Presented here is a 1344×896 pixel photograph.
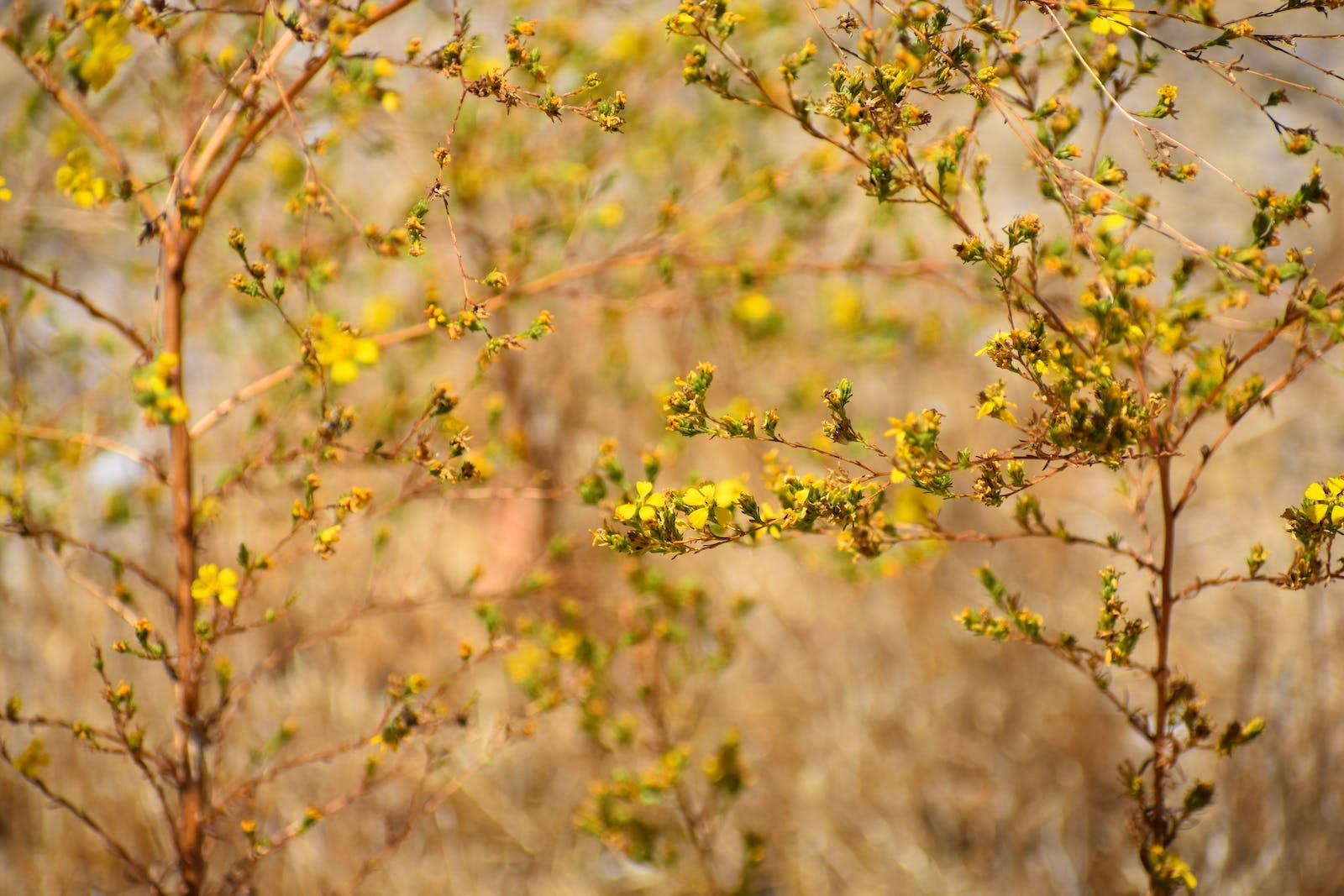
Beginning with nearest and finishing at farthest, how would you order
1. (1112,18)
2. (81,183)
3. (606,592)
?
(1112,18), (81,183), (606,592)

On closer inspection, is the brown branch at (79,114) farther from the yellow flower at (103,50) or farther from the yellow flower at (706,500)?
the yellow flower at (706,500)

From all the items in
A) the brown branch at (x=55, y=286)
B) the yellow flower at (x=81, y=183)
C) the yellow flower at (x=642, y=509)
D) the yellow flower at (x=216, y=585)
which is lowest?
the yellow flower at (x=642, y=509)

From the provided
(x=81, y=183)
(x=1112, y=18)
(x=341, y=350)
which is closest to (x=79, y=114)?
(x=81, y=183)

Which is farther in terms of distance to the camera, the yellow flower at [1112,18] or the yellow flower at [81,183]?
the yellow flower at [81,183]

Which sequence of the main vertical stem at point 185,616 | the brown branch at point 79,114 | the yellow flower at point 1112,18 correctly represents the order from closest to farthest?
1. the yellow flower at point 1112,18
2. the brown branch at point 79,114
3. the main vertical stem at point 185,616

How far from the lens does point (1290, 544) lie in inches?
135

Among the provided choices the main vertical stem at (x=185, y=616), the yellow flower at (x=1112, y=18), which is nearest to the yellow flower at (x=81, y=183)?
the main vertical stem at (x=185, y=616)

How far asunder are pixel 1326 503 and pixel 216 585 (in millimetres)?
1677

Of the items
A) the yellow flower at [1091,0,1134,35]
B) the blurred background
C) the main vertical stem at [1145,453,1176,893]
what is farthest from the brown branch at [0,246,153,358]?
the main vertical stem at [1145,453,1176,893]

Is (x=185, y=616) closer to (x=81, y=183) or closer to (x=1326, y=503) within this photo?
(x=81, y=183)

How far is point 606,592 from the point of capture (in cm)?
327

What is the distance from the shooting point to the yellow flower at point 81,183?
131 cm

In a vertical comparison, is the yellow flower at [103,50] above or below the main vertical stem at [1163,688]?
above

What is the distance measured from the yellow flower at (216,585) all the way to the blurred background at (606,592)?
0.62 feet
